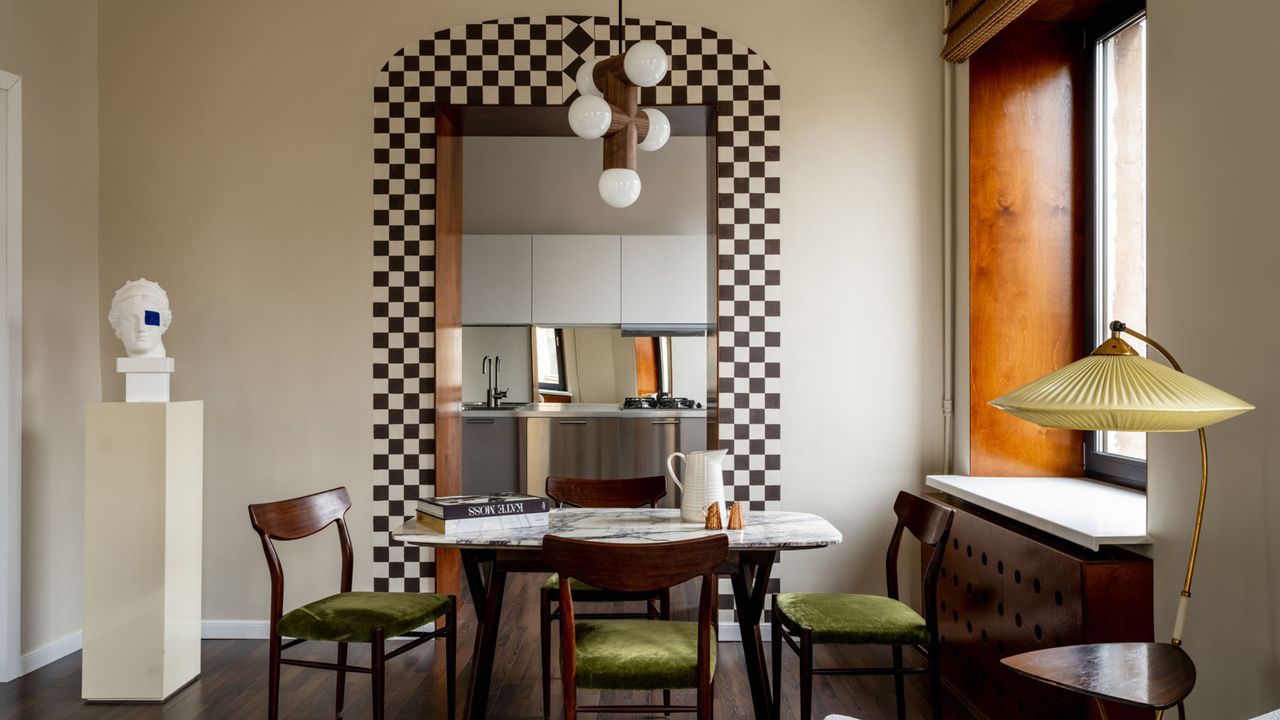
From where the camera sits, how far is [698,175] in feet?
21.8

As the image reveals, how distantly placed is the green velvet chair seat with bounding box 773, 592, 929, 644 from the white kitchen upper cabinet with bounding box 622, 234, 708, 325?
14.1ft

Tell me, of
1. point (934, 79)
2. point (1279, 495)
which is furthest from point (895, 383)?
point (1279, 495)

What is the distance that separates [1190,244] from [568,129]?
9.94 feet

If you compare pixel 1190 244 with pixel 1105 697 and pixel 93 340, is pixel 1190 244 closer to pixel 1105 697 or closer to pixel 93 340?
pixel 1105 697

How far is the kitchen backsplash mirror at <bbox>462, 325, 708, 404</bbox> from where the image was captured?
24.0 ft

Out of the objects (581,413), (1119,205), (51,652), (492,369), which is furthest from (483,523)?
(492,369)

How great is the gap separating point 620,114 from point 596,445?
4.34 m

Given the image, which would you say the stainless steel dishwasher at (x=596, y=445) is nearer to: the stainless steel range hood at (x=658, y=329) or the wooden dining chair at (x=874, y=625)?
the stainless steel range hood at (x=658, y=329)

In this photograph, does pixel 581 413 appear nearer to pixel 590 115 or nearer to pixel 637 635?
pixel 637 635

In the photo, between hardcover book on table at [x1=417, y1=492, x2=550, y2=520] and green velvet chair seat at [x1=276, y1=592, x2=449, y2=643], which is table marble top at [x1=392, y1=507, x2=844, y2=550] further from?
green velvet chair seat at [x1=276, y1=592, x2=449, y2=643]

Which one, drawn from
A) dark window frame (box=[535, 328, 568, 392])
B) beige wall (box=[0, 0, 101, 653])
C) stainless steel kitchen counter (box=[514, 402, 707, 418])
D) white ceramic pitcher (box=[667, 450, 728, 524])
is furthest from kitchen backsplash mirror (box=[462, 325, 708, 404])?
→ white ceramic pitcher (box=[667, 450, 728, 524])

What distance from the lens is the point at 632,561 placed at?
2.11 metres

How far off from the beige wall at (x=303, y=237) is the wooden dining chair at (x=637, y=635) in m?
1.86

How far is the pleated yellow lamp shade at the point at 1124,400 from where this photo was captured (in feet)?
5.23
